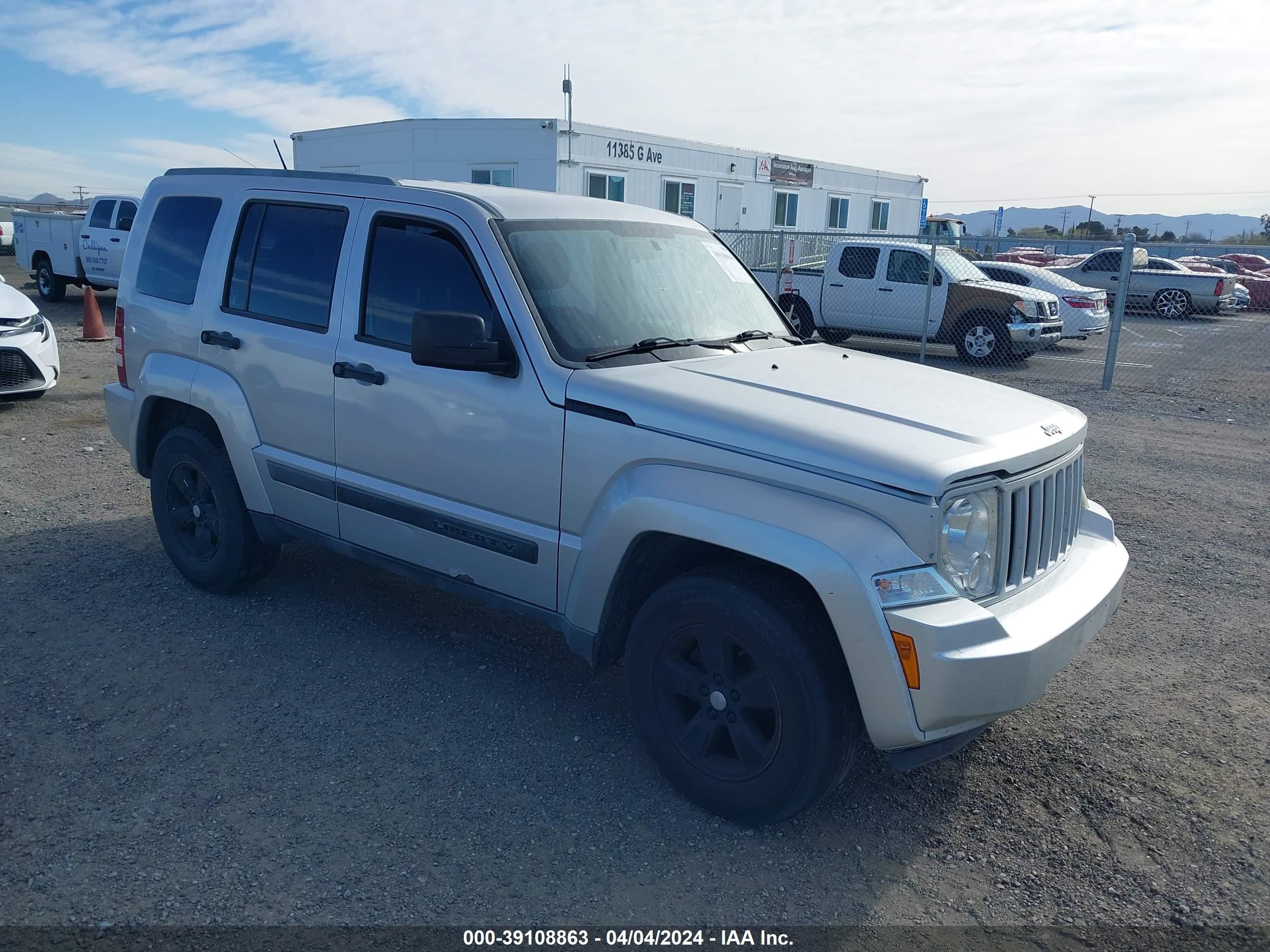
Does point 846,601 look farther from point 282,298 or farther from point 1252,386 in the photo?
point 1252,386

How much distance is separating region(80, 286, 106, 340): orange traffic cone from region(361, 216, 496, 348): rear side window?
12.2m

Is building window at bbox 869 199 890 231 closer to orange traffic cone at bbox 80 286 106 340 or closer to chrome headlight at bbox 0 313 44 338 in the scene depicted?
orange traffic cone at bbox 80 286 106 340

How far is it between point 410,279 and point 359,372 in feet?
1.45

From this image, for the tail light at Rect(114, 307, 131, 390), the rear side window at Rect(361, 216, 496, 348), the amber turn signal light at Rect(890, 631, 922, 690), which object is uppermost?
the rear side window at Rect(361, 216, 496, 348)

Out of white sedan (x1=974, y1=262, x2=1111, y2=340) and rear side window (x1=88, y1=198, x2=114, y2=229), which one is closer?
rear side window (x1=88, y1=198, x2=114, y2=229)

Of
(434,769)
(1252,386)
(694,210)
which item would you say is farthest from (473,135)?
(434,769)

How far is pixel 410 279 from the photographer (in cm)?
406

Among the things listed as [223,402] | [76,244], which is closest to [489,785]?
[223,402]

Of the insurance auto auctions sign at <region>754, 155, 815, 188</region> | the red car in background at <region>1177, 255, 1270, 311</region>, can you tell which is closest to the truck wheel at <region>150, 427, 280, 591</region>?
the red car in background at <region>1177, 255, 1270, 311</region>

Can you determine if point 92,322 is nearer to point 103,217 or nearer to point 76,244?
point 103,217

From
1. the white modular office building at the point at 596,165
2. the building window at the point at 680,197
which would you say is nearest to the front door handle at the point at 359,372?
the white modular office building at the point at 596,165

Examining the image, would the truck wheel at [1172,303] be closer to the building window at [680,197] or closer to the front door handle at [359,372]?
the building window at [680,197]

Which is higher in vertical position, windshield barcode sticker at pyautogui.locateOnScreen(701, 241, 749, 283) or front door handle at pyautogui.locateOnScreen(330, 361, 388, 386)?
windshield barcode sticker at pyautogui.locateOnScreen(701, 241, 749, 283)

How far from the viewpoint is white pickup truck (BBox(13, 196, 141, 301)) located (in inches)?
678
